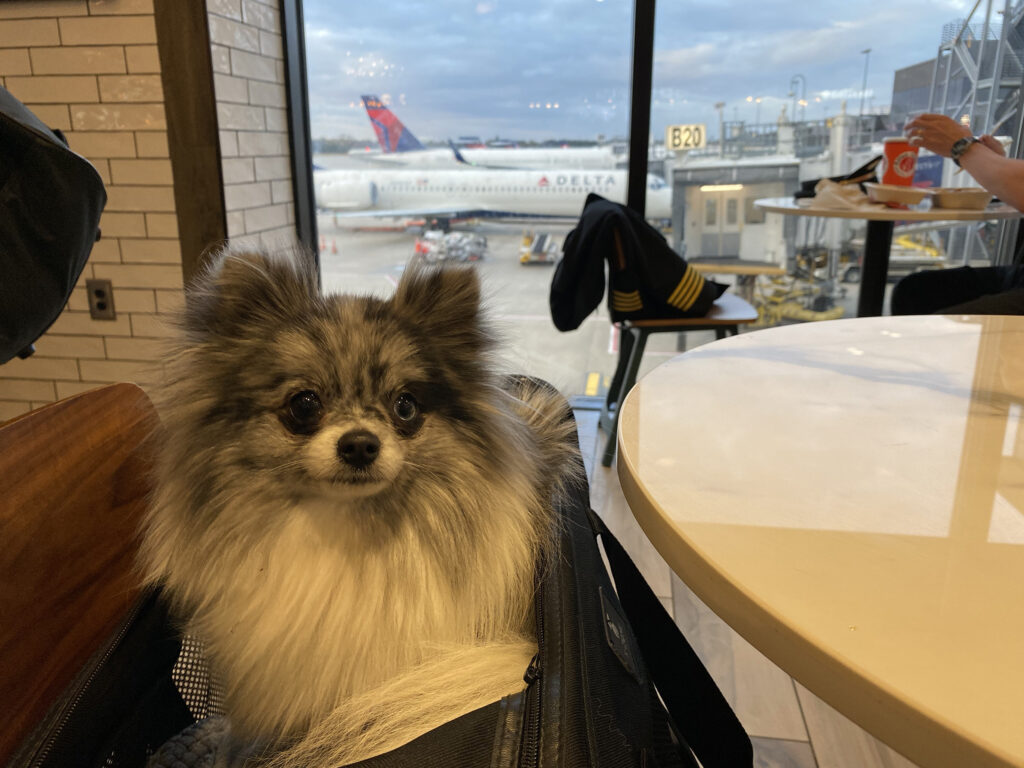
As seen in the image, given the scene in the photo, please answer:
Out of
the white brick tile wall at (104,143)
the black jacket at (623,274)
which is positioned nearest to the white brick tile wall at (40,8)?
the white brick tile wall at (104,143)

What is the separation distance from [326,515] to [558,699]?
0.40 meters

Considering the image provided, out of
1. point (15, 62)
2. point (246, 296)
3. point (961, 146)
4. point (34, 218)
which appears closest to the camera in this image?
point (246, 296)

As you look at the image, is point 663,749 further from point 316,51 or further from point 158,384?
point 316,51

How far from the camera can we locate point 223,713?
942mm

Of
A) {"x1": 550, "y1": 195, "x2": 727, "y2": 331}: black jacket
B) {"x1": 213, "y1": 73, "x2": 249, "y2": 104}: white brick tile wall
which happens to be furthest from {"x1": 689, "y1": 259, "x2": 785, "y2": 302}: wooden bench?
{"x1": 213, "y1": 73, "x2": 249, "y2": 104}: white brick tile wall

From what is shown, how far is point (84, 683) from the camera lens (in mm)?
717

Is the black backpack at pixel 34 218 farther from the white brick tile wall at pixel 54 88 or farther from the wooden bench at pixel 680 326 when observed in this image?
the wooden bench at pixel 680 326

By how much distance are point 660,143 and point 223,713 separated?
2.94 metres

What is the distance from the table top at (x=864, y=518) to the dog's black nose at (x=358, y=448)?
29 cm

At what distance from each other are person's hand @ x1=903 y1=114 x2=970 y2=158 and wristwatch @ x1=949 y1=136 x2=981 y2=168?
0.10 feet

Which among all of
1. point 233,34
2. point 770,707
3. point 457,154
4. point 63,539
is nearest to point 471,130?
point 457,154

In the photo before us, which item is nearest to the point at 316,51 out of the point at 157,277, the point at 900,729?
the point at 157,277

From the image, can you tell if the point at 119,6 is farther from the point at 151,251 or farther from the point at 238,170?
the point at 151,251

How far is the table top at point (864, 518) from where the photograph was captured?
1.32 feet
